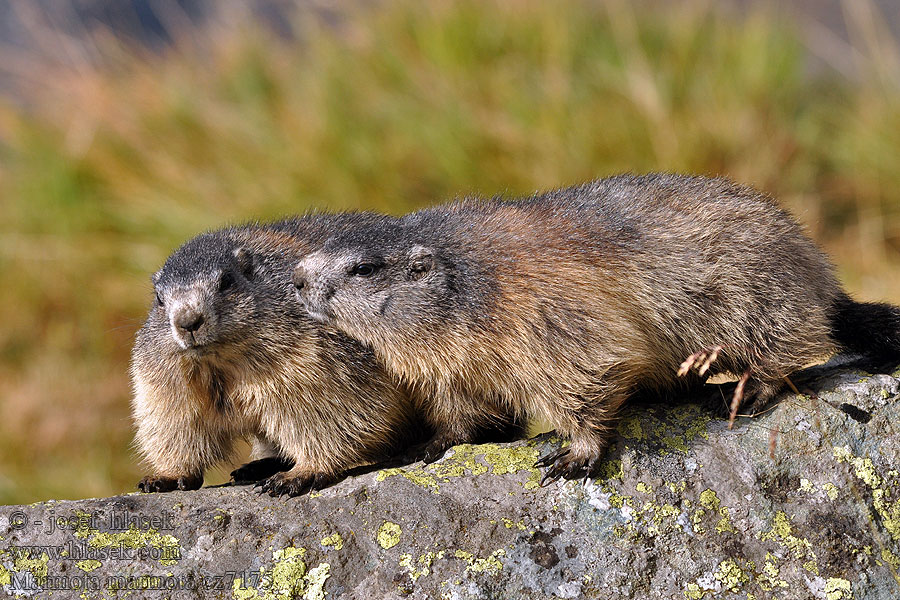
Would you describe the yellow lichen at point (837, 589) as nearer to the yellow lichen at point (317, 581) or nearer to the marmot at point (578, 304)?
the marmot at point (578, 304)

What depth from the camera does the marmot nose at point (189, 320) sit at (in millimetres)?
5320

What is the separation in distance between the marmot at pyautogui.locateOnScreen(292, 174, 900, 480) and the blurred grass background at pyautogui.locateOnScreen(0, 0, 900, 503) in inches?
230

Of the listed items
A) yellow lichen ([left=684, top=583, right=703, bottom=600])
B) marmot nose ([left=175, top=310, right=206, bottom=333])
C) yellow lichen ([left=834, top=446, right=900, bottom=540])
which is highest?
marmot nose ([left=175, top=310, right=206, bottom=333])

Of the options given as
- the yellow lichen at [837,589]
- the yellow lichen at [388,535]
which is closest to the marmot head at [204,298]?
the yellow lichen at [388,535]

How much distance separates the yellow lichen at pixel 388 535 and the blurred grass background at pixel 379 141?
23.9 feet

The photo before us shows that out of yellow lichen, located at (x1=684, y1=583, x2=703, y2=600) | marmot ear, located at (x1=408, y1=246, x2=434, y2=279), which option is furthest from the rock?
→ marmot ear, located at (x1=408, y1=246, x2=434, y2=279)

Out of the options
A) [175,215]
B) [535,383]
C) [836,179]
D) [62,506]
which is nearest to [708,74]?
[836,179]

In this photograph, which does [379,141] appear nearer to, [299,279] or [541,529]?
[299,279]

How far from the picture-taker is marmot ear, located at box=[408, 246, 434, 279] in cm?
561

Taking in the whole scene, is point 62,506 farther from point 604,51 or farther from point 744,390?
point 604,51

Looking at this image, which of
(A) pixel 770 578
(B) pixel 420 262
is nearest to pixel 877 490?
(A) pixel 770 578

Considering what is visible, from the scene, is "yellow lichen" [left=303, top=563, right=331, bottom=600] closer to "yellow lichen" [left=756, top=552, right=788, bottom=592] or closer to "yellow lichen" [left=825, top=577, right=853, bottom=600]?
"yellow lichen" [left=756, top=552, right=788, bottom=592]

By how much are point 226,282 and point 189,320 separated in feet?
1.26

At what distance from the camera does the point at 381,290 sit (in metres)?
5.64
